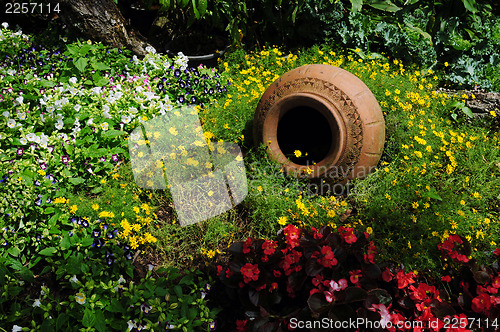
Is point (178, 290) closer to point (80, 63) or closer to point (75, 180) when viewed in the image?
point (75, 180)

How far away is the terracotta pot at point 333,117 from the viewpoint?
270cm

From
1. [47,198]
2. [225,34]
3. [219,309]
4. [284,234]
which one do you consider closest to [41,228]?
[47,198]

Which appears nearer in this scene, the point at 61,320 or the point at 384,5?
the point at 61,320

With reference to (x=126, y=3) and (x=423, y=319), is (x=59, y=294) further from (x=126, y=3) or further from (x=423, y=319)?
(x=126, y=3)

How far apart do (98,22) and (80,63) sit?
2.05 feet

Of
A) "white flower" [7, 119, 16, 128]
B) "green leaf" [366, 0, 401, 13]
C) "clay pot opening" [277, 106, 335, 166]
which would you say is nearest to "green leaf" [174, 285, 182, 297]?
"clay pot opening" [277, 106, 335, 166]

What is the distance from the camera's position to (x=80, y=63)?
11.6 ft

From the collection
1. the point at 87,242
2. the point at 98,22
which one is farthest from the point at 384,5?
the point at 87,242

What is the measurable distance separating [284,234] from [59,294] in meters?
1.41

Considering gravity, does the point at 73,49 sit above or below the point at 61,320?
above

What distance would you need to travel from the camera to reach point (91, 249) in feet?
8.05

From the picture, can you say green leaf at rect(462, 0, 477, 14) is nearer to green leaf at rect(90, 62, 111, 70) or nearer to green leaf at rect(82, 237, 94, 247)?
green leaf at rect(90, 62, 111, 70)

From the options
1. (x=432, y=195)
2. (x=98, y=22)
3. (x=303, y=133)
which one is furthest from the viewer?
(x=98, y=22)

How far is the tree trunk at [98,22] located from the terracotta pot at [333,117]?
1.97 metres
